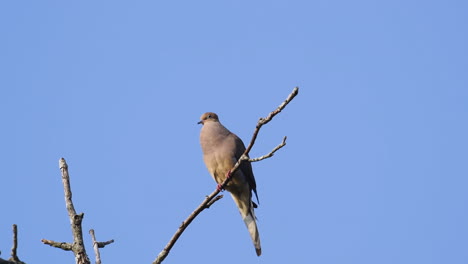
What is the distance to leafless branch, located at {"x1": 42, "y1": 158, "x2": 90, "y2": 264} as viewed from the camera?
143 inches

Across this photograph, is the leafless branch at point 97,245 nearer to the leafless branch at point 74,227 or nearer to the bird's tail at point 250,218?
the leafless branch at point 74,227

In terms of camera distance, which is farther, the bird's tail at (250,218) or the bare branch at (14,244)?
the bird's tail at (250,218)

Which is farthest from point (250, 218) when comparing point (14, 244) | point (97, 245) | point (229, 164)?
point (14, 244)

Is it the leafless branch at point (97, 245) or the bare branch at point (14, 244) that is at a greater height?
the leafless branch at point (97, 245)

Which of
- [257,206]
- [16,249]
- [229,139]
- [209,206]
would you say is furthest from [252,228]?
[16,249]

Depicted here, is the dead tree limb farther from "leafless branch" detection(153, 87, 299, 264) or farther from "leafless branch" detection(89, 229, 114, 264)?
"leafless branch" detection(153, 87, 299, 264)

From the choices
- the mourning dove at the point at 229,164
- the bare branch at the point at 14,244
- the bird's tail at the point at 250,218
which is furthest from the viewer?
the mourning dove at the point at 229,164

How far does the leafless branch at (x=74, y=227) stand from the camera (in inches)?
143

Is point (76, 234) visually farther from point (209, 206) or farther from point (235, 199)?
point (235, 199)

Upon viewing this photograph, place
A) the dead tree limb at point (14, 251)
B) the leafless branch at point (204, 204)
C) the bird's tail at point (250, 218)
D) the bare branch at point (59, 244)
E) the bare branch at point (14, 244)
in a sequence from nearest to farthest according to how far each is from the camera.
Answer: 1. the dead tree limb at point (14, 251)
2. the bare branch at point (14, 244)
3. the leafless branch at point (204, 204)
4. the bare branch at point (59, 244)
5. the bird's tail at point (250, 218)

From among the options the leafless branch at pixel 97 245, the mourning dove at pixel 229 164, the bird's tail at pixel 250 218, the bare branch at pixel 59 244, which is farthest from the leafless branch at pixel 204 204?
the mourning dove at pixel 229 164

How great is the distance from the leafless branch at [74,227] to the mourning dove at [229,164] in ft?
9.48

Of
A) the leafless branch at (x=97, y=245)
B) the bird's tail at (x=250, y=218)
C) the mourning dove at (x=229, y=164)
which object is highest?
the mourning dove at (x=229, y=164)

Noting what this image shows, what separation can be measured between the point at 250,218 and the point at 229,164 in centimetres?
63
